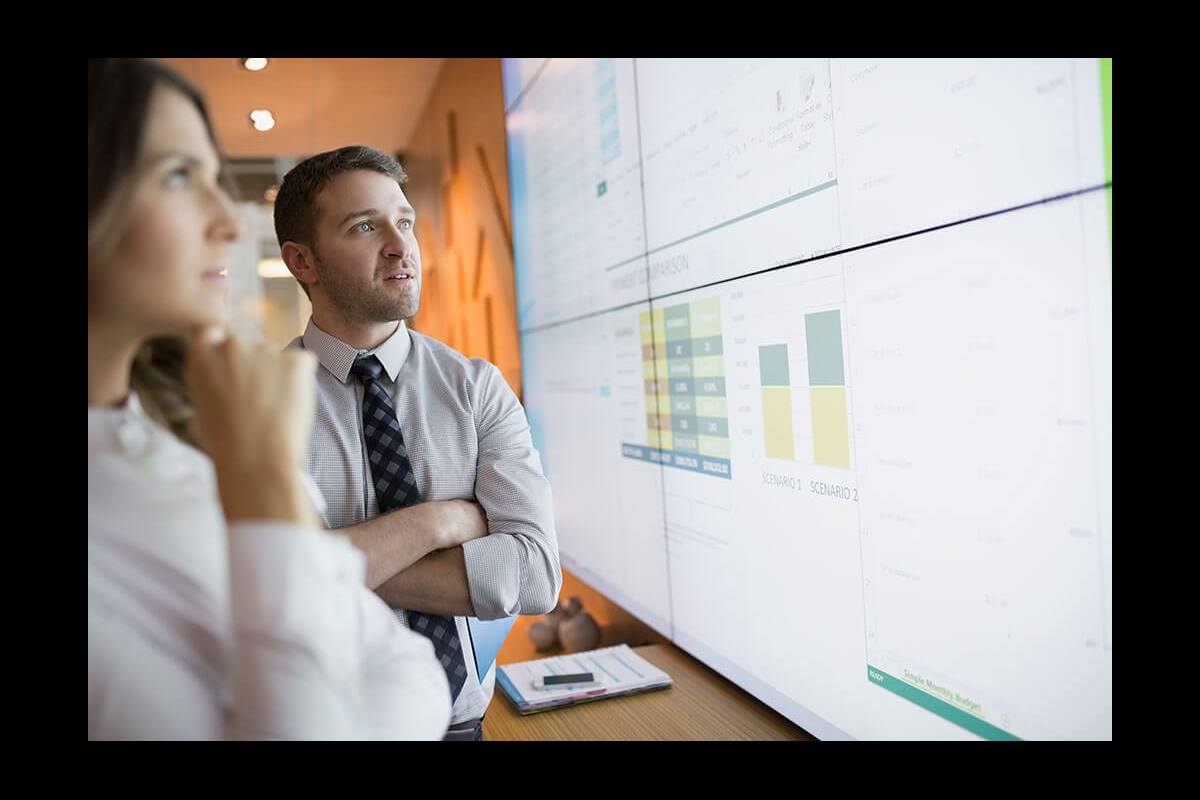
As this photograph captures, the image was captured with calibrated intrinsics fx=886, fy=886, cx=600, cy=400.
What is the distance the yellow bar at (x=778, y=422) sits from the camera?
1.54 m

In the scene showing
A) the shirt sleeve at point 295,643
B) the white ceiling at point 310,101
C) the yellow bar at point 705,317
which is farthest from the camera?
the yellow bar at point 705,317

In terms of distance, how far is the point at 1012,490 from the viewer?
1.11 metres

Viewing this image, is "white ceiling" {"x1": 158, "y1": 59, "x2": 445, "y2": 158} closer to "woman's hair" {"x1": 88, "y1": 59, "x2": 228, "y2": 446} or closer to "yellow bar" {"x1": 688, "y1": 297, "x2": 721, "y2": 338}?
"woman's hair" {"x1": 88, "y1": 59, "x2": 228, "y2": 446}

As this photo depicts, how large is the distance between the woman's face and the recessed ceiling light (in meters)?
0.37

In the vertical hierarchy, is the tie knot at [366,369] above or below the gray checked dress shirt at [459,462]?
above

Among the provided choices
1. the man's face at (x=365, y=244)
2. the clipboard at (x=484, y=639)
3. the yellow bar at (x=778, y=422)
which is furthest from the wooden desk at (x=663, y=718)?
the man's face at (x=365, y=244)

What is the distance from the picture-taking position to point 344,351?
1273mm

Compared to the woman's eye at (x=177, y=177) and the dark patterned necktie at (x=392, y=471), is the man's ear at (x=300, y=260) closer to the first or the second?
the dark patterned necktie at (x=392, y=471)

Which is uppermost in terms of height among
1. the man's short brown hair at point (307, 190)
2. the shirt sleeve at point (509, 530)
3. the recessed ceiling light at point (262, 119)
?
the recessed ceiling light at point (262, 119)

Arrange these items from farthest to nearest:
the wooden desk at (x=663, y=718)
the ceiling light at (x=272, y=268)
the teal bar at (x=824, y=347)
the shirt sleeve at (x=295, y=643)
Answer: the wooden desk at (x=663, y=718), the teal bar at (x=824, y=347), the ceiling light at (x=272, y=268), the shirt sleeve at (x=295, y=643)

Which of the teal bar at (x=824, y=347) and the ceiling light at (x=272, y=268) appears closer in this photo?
the ceiling light at (x=272, y=268)

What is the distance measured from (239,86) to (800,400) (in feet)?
3.18

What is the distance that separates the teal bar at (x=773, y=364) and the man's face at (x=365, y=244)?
661 mm
